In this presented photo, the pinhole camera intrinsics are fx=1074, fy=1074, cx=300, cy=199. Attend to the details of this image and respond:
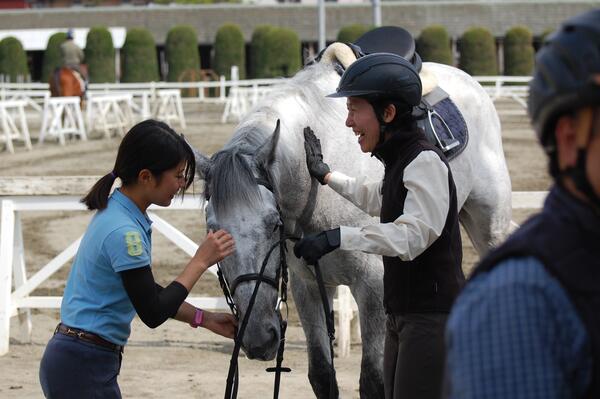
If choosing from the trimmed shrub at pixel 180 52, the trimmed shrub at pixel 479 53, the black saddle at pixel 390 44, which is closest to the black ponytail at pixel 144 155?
the black saddle at pixel 390 44

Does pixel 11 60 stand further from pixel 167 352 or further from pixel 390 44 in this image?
pixel 390 44

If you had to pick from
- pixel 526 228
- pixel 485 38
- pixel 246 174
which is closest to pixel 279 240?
pixel 246 174

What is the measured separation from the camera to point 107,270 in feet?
11.3

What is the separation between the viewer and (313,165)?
4.69 m

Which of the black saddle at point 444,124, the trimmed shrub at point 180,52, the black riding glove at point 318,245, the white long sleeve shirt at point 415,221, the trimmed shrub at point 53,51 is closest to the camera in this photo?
the white long sleeve shirt at point 415,221

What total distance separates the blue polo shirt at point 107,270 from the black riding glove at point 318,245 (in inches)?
20.7

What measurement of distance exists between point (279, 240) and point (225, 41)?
41.2 metres

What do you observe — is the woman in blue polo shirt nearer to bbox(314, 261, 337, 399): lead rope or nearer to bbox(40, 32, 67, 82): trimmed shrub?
bbox(314, 261, 337, 399): lead rope

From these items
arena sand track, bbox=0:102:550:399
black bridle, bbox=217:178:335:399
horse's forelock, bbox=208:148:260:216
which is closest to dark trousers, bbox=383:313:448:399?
black bridle, bbox=217:178:335:399

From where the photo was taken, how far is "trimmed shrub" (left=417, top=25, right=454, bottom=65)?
41688mm

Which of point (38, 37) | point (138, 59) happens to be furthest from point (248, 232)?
point (38, 37)

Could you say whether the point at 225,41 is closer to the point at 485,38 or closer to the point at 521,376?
the point at 485,38

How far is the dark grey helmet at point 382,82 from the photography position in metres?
3.78

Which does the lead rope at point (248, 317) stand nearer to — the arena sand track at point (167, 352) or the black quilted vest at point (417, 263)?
the black quilted vest at point (417, 263)
